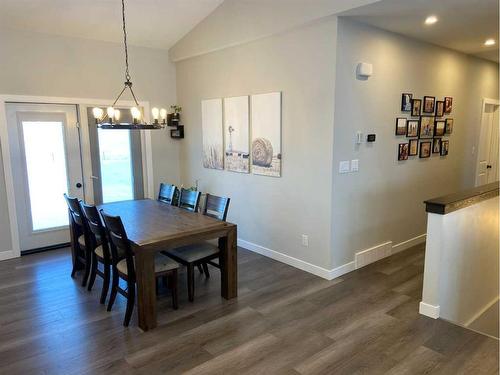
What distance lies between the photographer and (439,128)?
4.94 meters

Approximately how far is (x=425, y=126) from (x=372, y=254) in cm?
186

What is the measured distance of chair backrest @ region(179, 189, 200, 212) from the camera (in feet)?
13.0

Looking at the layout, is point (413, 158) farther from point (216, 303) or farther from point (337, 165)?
point (216, 303)

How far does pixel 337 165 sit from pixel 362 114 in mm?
670

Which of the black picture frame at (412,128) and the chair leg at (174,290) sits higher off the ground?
the black picture frame at (412,128)

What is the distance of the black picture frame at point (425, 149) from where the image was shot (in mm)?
4734

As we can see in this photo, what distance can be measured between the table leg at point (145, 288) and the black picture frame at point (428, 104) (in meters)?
3.88

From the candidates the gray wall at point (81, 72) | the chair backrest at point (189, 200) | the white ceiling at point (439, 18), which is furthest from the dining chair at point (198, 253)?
the gray wall at point (81, 72)

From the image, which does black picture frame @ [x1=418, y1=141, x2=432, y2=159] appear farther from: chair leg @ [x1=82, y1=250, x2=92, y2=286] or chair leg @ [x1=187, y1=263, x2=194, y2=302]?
chair leg @ [x1=82, y1=250, x2=92, y2=286]

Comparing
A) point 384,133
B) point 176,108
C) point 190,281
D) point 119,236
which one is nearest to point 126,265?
point 119,236

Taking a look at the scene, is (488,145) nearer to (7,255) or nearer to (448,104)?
(448,104)

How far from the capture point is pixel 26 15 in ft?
13.6

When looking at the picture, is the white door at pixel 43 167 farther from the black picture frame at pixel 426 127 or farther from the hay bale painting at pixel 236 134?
the black picture frame at pixel 426 127

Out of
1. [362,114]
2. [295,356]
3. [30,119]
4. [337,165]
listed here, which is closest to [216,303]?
[295,356]
